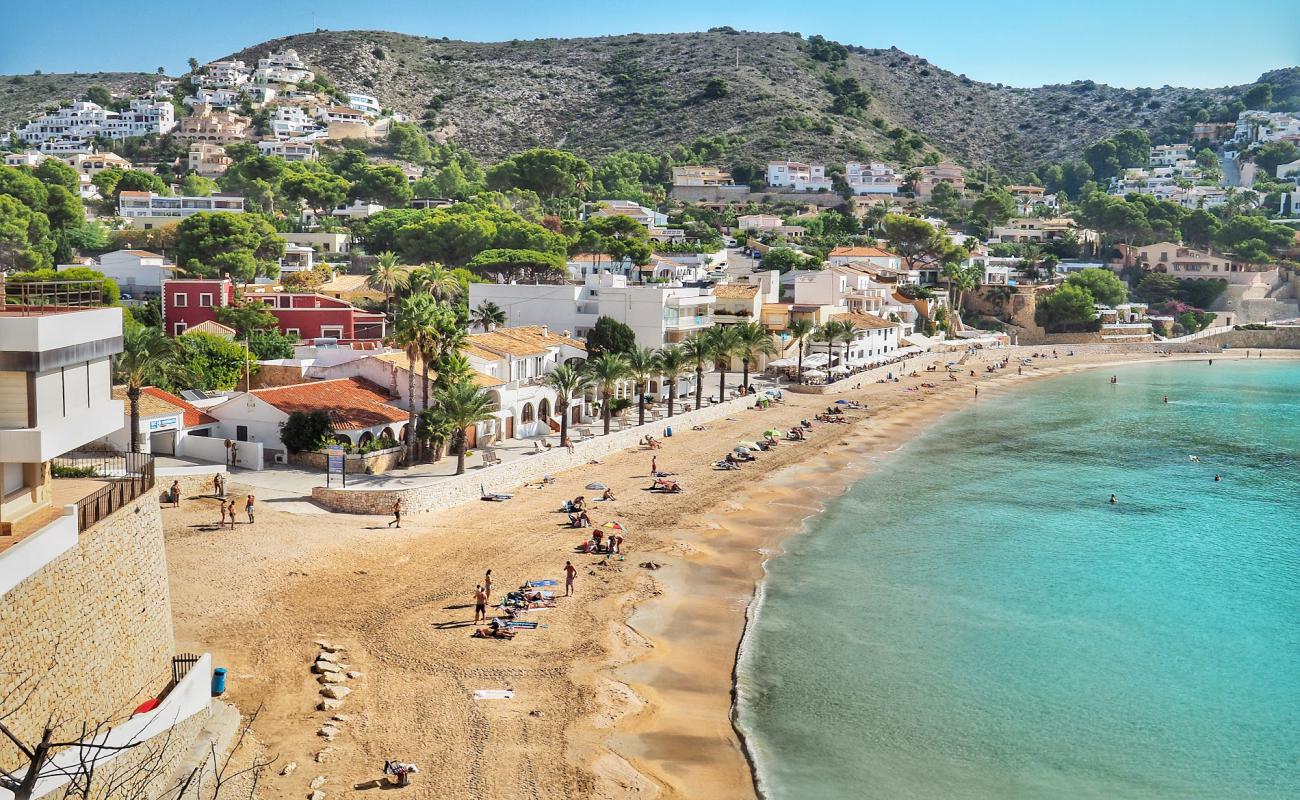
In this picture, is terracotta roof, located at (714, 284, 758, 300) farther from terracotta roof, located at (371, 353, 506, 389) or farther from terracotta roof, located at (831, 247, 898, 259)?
terracotta roof, located at (831, 247, 898, 259)

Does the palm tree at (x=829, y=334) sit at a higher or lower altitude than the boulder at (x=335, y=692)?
higher

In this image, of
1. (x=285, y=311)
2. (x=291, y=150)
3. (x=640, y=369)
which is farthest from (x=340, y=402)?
(x=291, y=150)

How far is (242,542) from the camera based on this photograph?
29453mm

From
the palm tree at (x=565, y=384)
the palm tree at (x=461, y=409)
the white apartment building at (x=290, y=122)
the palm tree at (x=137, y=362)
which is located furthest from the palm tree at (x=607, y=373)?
the white apartment building at (x=290, y=122)

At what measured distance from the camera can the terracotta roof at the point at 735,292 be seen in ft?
248

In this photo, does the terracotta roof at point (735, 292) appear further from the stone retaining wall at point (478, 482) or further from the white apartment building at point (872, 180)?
the white apartment building at point (872, 180)

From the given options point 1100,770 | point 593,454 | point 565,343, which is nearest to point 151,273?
point 565,343

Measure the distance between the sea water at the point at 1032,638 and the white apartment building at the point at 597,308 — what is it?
1502 centimetres

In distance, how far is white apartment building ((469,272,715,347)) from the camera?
199 feet

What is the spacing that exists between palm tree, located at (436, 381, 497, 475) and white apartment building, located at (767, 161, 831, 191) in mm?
126134

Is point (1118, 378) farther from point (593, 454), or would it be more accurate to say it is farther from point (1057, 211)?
point (1057, 211)

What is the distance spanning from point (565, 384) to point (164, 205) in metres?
75.7

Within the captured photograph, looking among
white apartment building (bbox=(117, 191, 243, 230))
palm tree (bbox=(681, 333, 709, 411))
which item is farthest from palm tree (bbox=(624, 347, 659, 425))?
white apartment building (bbox=(117, 191, 243, 230))

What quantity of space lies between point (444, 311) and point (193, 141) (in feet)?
461
